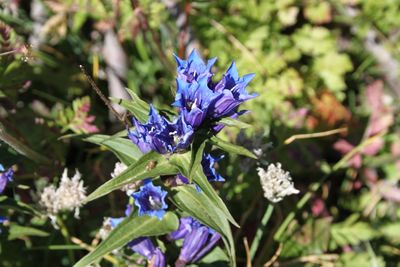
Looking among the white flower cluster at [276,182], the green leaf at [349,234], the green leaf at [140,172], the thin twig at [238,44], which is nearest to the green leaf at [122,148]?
the green leaf at [140,172]

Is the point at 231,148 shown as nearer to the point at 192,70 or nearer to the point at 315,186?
the point at 192,70

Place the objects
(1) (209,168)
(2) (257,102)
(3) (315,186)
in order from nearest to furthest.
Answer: (1) (209,168) < (3) (315,186) < (2) (257,102)

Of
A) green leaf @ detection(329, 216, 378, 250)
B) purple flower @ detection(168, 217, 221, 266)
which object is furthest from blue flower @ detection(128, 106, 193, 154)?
green leaf @ detection(329, 216, 378, 250)

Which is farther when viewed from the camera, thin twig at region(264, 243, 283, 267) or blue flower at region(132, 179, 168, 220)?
thin twig at region(264, 243, 283, 267)

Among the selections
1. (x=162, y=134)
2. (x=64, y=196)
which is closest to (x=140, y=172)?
(x=162, y=134)

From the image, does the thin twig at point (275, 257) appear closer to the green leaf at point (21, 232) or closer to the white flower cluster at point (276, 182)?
the white flower cluster at point (276, 182)

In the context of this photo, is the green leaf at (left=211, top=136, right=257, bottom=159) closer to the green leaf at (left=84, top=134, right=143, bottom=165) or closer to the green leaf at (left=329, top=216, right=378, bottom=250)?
the green leaf at (left=84, top=134, right=143, bottom=165)
